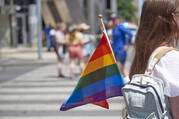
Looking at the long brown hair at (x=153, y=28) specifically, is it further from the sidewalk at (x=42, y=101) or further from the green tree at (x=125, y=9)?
the green tree at (x=125, y=9)

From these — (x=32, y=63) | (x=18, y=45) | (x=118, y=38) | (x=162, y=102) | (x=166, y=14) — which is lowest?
(x=18, y=45)

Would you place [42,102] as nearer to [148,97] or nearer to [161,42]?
[161,42]

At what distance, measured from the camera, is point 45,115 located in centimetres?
627

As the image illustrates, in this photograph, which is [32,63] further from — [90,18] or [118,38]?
[90,18]

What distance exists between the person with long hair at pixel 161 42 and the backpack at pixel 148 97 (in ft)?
0.12

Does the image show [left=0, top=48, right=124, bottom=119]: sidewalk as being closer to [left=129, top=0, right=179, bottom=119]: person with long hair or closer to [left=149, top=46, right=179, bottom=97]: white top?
[left=129, top=0, right=179, bottom=119]: person with long hair

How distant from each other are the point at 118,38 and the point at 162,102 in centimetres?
694

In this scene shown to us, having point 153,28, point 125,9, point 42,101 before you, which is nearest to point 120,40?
point 42,101

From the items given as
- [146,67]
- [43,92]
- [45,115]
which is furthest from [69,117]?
[146,67]

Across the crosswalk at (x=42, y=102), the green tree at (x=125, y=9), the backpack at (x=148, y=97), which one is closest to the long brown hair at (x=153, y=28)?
the backpack at (x=148, y=97)

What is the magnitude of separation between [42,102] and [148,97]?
5.62 metres

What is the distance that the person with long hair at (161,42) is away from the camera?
1977 mm

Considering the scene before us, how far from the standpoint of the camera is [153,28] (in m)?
2.14

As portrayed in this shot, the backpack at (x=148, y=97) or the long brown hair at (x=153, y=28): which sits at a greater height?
the long brown hair at (x=153, y=28)
